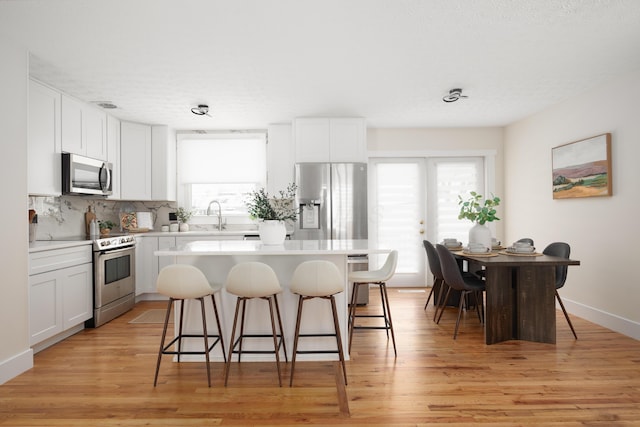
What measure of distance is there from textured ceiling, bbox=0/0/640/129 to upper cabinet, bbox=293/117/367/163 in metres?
0.50

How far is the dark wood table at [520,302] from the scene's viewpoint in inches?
138

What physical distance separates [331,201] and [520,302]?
247 centimetres

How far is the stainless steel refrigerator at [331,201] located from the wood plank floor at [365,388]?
182cm

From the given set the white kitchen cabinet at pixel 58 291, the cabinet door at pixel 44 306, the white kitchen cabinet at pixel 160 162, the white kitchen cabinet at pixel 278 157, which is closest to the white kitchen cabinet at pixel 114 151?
the white kitchen cabinet at pixel 160 162

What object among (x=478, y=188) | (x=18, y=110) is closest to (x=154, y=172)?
(x=18, y=110)

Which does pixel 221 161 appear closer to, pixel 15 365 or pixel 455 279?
pixel 15 365

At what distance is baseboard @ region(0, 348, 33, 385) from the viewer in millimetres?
2771

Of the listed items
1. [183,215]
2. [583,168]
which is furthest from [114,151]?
[583,168]

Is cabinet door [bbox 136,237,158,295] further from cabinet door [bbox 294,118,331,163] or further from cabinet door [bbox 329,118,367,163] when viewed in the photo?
cabinet door [bbox 329,118,367,163]

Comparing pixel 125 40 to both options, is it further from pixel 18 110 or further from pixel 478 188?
pixel 478 188

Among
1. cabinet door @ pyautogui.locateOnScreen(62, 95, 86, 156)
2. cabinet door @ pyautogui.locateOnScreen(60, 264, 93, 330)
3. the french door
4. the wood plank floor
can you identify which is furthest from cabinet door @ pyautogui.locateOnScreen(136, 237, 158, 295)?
the french door

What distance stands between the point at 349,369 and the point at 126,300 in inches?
121

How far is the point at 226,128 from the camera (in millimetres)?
5859

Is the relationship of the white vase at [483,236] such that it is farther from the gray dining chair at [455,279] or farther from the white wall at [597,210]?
the white wall at [597,210]
